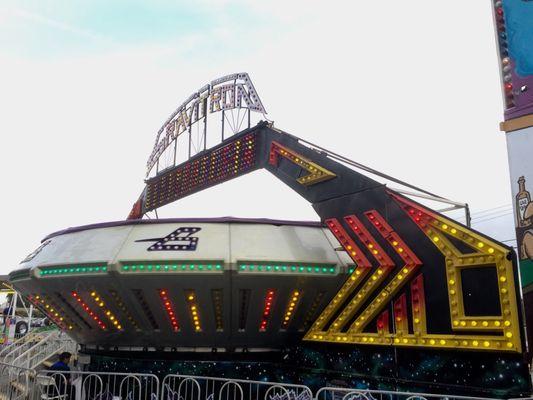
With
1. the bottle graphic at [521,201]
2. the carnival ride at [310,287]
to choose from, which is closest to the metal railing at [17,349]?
the carnival ride at [310,287]

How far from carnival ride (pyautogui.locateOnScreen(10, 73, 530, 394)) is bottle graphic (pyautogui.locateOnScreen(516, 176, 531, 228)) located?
51 cm

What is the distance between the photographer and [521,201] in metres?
6.80

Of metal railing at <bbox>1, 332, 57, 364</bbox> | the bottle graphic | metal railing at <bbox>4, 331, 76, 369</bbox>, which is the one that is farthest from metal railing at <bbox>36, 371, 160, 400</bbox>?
metal railing at <bbox>1, 332, 57, 364</bbox>

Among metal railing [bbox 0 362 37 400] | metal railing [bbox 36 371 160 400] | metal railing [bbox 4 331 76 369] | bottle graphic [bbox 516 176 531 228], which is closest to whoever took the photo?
bottle graphic [bbox 516 176 531 228]

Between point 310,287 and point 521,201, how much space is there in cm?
367

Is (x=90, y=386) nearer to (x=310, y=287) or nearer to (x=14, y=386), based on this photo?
(x=14, y=386)

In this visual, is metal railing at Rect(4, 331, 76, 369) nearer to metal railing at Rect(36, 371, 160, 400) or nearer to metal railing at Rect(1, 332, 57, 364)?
metal railing at Rect(1, 332, 57, 364)

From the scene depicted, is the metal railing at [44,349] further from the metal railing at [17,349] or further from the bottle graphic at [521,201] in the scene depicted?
the bottle graphic at [521,201]

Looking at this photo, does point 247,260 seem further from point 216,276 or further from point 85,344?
point 85,344

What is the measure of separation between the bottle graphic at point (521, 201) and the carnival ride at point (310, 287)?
0.51m

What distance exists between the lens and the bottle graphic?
6715 mm

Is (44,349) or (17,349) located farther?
(44,349)

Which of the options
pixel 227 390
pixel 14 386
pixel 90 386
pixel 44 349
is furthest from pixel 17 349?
pixel 227 390

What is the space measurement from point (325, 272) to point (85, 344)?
19.3 ft
